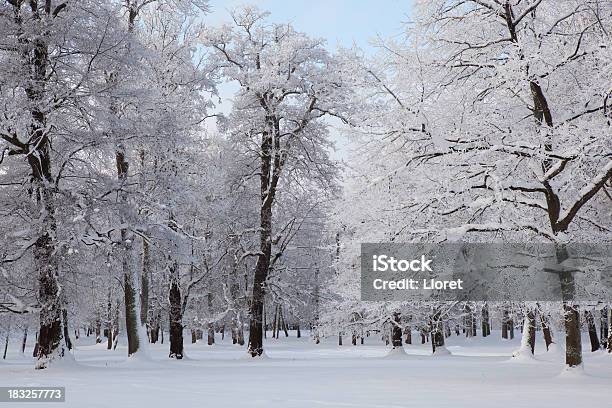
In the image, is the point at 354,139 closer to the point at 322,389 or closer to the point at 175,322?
the point at 322,389

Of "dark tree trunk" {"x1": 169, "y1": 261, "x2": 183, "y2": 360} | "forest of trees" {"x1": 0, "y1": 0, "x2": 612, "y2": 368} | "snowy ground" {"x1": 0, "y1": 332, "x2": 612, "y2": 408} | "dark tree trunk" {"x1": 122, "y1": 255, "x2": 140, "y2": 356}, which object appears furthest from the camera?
"dark tree trunk" {"x1": 169, "y1": 261, "x2": 183, "y2": 360}

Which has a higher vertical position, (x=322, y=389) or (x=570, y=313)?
(x=570, y=313)

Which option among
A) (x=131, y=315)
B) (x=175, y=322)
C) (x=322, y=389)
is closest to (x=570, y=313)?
(x=322, y=389)

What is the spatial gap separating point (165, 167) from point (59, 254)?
6.32 metres

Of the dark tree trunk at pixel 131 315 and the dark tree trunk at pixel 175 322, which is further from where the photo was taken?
the dark tree trunk at pixel 175 322

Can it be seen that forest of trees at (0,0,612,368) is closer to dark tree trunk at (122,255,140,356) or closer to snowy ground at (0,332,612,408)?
dark tree trunk at (122,255,140,356)

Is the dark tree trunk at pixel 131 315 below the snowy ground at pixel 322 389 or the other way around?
the other way around

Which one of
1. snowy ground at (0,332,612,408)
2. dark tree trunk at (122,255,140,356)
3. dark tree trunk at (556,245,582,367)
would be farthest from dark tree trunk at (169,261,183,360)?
dark tree trunk at (556,245,582,367)

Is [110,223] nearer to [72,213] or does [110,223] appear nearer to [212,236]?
[72,213]

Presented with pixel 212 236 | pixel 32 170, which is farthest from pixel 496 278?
pixel 212 236

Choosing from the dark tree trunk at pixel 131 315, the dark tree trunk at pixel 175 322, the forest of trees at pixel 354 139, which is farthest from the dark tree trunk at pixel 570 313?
the dark tree trunk at pixel 175 322

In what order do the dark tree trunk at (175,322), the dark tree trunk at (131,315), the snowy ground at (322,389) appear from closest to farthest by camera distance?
the snowy ground at (322,389), the dark tree trunk at (131,315), the dark tree trunk at (175,322)

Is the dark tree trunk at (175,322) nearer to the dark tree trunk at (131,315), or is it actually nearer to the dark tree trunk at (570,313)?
the dark tree trunk at (131,315)

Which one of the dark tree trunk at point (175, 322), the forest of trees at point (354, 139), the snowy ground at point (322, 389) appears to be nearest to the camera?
the snowy ground at point (322, 389)
